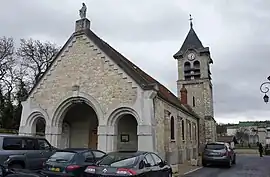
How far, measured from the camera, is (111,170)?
8.68 meters

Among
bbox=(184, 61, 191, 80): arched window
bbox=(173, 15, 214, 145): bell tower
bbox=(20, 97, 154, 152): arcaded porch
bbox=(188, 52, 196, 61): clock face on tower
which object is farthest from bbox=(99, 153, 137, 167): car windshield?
bbox=(188, 52, 196, 61): clock face on tower

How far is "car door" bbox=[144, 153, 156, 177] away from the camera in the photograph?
30.8ft

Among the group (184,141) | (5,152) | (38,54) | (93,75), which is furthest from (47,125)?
(38,54)

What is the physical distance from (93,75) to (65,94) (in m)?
2.18

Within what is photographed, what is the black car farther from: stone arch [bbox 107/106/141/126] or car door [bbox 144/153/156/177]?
stone arch [bbox 107/106/141/126]

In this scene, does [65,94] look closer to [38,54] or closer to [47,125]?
[47,125]

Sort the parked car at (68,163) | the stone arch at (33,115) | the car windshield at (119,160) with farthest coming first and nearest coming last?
the stone arch at (33,115) → the parked car at (68,163) → the car windshield at (119,160)

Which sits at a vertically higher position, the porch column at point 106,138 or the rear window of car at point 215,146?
the porch column at point 106,138

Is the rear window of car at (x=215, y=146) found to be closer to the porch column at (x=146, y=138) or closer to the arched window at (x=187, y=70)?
the porch column at (x=146, y=138)

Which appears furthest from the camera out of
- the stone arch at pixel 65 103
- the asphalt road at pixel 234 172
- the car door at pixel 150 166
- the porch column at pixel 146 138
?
the stone arch at pixel 65 103

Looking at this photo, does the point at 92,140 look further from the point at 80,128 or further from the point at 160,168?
the point at 160,168

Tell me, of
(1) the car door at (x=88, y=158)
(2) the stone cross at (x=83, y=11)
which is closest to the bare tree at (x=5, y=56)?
(2) the stone cross at (x=83, y=11)

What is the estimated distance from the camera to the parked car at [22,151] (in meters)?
11.8

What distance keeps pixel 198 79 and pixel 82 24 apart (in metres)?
19.4
